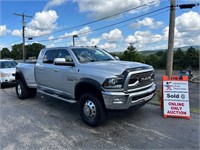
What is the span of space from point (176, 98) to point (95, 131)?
7.75ft

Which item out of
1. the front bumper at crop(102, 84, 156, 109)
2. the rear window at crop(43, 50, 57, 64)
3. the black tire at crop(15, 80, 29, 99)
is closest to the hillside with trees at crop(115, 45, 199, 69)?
the black tire at crop(15, 80, 29, 99)

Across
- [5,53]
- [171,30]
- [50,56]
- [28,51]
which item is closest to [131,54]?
[28,51]

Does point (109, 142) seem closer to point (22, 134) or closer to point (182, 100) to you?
point (22, 134)

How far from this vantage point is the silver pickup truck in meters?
3.88

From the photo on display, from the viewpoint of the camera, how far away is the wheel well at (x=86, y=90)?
13.6ft

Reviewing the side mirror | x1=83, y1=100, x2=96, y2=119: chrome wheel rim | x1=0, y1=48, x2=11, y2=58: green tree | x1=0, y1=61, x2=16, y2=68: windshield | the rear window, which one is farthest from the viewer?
x1=0, y1=48, x2=11, y2=58: green tree

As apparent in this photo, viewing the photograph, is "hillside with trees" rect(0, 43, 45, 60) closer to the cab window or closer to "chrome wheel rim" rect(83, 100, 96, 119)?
the cab window

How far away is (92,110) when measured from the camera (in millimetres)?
4273

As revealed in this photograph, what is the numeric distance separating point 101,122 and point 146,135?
3.30ft

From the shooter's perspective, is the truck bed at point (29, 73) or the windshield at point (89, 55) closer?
the windshield at point (89, 55)

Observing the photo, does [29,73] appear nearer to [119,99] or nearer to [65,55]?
[65,55]

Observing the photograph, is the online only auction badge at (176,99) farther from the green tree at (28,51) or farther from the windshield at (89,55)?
the green tree at (28,51)

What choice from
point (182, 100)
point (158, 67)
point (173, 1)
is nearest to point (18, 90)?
point (182, 100)

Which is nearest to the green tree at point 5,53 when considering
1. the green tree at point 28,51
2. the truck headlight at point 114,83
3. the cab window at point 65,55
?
the green tree at point 28,51
